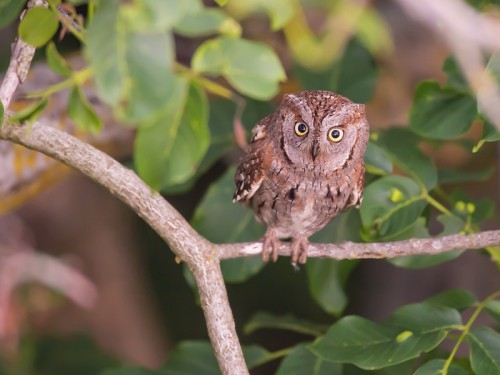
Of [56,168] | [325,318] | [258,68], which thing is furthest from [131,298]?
[258,68]

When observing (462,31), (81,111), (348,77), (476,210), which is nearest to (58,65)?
(81,111)

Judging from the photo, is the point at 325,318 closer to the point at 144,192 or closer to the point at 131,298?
the point at 131,298

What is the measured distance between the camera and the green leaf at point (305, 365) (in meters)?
2.54

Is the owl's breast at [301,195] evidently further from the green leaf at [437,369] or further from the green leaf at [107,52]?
the green leaf at [107,52]

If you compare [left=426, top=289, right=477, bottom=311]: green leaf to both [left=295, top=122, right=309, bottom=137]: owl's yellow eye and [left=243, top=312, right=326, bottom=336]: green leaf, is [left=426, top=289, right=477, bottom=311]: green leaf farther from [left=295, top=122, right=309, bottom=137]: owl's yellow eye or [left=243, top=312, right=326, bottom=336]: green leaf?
[left=295, top=122, right=309, bottom=137]: owl's yellow eye

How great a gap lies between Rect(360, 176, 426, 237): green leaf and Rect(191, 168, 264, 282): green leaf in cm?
54

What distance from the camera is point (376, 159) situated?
2637 millimetres

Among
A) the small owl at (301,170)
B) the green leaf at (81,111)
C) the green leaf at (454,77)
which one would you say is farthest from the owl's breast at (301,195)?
the green leaf at (81,111)

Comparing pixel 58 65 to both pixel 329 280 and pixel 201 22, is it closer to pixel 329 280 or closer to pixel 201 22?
pixel 201 22

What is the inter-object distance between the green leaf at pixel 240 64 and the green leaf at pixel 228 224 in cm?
139

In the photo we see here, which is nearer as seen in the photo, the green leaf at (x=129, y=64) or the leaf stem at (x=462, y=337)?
the green leaf at (x=129, y=64)

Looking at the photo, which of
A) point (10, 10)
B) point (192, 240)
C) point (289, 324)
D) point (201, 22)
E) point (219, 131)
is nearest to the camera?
point (201, 22)

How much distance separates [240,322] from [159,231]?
3.46m

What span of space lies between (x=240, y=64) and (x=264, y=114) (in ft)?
5.29
